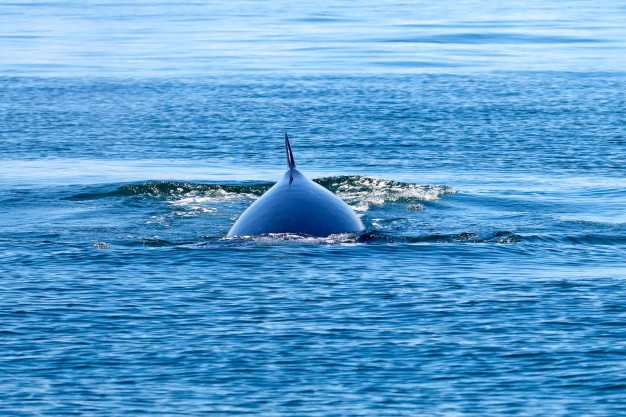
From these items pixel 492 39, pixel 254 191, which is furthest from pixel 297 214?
pixel 492 39

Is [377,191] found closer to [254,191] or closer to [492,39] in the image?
[254,191]

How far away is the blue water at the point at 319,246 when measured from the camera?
582 inches

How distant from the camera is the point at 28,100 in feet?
143

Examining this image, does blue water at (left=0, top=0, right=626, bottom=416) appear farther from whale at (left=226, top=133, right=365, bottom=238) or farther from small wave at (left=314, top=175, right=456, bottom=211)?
whale at (left=226, top=133, right=365, bottom=238)

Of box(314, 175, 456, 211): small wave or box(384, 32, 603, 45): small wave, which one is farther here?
box(384, 32, 603, 45): small wave

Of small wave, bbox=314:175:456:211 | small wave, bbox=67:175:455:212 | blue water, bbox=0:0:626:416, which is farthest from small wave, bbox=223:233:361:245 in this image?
small wave, bbox=67:175:455:212

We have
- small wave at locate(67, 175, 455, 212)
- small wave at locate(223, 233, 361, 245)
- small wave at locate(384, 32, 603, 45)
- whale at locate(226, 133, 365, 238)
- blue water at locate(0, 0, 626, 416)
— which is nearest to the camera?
blue water at locate(0, 0, 626, 416)

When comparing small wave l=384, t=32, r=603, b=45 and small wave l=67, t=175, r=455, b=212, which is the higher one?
small wave l=384, t=32, r=603, b=45

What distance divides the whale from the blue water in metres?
0.33

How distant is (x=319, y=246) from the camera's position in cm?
2114

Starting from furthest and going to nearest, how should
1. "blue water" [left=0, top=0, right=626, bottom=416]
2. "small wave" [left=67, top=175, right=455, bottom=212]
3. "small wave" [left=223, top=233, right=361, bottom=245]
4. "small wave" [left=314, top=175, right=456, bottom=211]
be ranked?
"small wave" [left=67, top=175, right=455, bottom=212]
"small wave" [left=314, top=175, right=456, bottom=211]
"small wave" [left=223, top=233, right=361, bottom=245]
"blue water" [left=0, top=0, right=626, bottom=416]

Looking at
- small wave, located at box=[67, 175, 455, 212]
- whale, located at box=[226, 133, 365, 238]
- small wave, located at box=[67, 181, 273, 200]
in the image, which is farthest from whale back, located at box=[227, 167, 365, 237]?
small wave, located at box=[67, 181, 273, 200]

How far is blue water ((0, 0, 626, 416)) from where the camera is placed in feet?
48.5

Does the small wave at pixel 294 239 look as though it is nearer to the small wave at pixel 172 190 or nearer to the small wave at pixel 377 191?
the small wave at pixel 377 191
